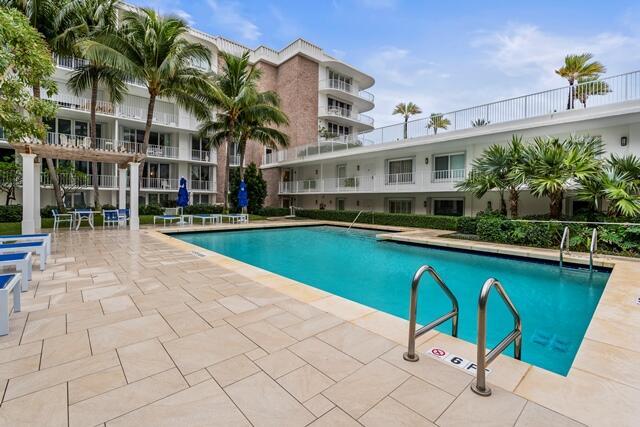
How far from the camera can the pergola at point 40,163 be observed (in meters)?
10.0

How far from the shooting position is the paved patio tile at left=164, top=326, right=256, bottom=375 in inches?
106

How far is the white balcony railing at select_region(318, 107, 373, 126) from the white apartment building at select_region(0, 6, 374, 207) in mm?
83

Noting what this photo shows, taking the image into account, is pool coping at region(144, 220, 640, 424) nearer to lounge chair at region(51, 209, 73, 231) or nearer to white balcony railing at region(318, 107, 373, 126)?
lounge chair at region(51, 209, 73, 231)

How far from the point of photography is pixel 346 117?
27.1 m

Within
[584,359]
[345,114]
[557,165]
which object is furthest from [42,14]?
[345,114]

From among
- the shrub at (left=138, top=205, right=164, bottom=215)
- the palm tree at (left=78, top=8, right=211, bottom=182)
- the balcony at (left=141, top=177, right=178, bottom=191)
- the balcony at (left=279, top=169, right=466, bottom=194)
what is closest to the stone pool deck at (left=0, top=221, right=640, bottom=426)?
the balcony at (left=279, top=169, right=466, bottom=194)

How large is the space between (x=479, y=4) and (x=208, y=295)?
13.4 metres

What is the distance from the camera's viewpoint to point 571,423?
1.97 meters

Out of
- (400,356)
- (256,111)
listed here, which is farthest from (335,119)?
(400,356)

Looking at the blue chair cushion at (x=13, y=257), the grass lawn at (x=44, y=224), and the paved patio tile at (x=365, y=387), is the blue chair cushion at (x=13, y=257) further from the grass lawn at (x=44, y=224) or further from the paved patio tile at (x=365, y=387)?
the grass lawn at (x=44, y=224)

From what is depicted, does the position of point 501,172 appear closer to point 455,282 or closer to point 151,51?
point 455,282

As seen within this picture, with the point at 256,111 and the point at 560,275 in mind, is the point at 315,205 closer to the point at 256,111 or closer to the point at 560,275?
the point at 256,111

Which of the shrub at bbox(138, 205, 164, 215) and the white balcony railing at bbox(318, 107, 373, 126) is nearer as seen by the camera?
the shrub at bbox(138, 205, 164, 215)

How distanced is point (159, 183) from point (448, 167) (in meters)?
18.6
